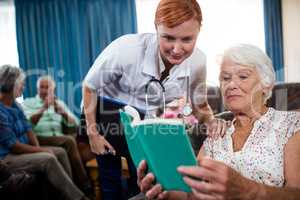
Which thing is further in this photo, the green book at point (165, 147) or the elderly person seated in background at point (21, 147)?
the elderly person seated in background at point (21, 147)

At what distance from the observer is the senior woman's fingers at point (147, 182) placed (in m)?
1.03

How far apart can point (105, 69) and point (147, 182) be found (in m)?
0.37

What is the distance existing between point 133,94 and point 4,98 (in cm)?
47

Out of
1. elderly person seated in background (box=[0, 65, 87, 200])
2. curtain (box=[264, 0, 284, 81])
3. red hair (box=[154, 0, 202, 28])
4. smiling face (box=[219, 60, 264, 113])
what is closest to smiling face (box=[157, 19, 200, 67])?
red hair (box=[154, 0, 202, 28])

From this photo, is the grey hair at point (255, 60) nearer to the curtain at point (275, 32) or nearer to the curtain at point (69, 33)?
the curtain at point (275, 32)

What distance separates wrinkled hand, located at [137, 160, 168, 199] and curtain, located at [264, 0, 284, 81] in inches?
19.5

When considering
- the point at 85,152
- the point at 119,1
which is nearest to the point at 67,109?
the point at 85,152

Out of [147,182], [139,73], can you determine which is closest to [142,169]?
[147,182]

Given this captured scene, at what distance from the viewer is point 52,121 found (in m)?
1.27

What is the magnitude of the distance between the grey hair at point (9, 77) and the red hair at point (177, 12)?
488mm

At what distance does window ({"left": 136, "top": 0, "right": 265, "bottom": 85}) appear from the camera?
43.6 inches

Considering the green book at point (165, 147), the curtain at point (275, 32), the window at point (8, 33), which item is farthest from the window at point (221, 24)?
the window at point (8, 33)

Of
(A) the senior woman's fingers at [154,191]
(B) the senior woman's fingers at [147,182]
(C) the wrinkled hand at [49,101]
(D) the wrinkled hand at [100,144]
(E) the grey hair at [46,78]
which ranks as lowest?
(A) the senior woman's fingers at [154,191]

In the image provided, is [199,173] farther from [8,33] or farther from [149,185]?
[8,33]
